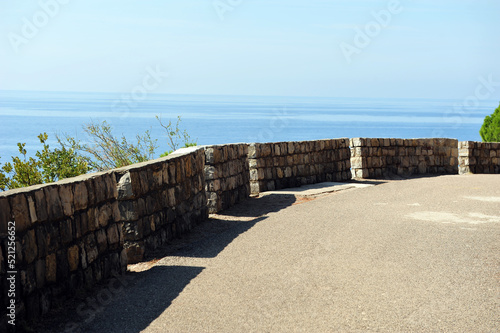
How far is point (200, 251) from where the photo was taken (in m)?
7.47

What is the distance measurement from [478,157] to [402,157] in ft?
12.5

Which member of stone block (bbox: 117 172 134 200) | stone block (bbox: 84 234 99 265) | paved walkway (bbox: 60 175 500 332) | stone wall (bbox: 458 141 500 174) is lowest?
stone wall (bbox: 458 141 500 174)

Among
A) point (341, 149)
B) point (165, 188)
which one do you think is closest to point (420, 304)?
point (165, 188)

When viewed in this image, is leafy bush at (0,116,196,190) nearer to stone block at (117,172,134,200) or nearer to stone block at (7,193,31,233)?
stone block at (117,172,134,200)

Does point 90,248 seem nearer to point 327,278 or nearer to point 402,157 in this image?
point 327,278

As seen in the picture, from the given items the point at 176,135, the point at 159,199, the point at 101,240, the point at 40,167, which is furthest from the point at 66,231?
the point at 176,135

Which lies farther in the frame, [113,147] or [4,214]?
[113,147]

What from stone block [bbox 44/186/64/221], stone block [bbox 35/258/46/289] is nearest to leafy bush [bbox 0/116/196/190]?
stone block [bbox 44/186/64/221]

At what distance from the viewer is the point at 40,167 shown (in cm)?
1291

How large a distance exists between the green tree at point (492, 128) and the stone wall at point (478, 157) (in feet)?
21.0

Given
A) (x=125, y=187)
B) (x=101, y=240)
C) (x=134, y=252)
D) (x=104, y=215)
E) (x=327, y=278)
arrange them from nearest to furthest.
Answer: (x=327, y=278) → (x=101, y=240) → (x=104, y=215) → (x=125, y=187) → (x=134, y=252)

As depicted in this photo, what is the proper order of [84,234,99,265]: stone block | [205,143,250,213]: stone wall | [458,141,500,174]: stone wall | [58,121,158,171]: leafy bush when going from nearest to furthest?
[84,234,99,265]: stone block → [205,143,250,213]: stone wall → [58,121,158,171]: leafy bush → [458,141,500,174]: stone wall

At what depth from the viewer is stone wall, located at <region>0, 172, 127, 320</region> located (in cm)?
462

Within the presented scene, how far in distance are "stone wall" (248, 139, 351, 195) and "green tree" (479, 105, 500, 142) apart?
13636 millimetres
